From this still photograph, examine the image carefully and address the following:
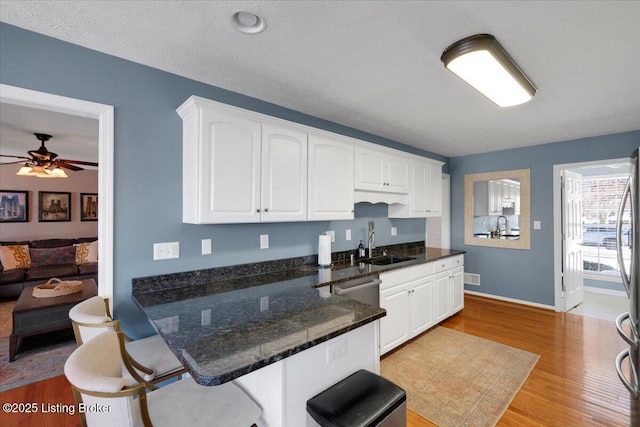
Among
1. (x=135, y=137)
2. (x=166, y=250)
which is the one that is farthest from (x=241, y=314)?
(x=135, y=137)

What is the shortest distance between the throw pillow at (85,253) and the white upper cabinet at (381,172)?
543 cm

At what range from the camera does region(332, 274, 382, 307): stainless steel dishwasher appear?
237 cm

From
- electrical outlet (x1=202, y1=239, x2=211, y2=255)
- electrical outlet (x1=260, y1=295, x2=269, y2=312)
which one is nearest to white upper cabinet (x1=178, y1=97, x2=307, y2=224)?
electrical outlet (x1=202, y1=239, x2=211, y2=255)

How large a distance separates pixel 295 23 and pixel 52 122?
3248mm

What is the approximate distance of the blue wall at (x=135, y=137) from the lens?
1674 mm

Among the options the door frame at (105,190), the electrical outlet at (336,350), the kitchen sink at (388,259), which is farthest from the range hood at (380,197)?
the door frame at (105,190)

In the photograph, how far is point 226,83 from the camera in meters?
2.28

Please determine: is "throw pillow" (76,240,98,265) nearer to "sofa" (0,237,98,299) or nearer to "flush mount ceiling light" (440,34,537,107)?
"sofa" (0,237,98,299)

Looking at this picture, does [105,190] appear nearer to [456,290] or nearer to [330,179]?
[330,179]

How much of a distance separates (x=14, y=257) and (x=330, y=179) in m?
5.82

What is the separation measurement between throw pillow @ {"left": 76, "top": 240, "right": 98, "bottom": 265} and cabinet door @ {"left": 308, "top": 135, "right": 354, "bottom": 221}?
5176 mm

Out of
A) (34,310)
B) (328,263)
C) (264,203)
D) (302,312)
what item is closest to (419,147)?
(328,263)

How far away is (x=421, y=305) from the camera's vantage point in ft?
10.6

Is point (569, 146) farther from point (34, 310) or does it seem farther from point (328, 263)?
point (34, 310)
